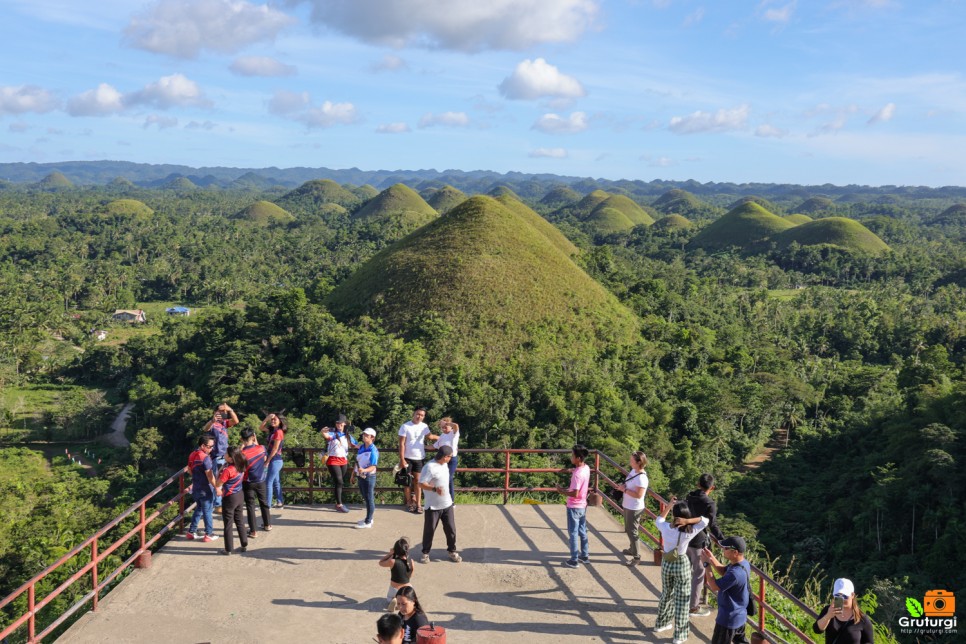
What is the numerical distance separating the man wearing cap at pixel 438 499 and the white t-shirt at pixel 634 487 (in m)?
2.28

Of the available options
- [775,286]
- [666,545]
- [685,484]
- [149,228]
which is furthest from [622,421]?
[149,228]

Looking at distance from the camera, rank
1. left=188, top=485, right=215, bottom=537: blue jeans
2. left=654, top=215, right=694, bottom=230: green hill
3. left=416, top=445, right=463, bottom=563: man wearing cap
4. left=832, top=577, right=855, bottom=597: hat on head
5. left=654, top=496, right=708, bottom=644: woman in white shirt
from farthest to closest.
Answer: left=654, top=215, right=694, bottom=230: green hill, left=188, top=485, right=215, bottom=537: blue jeans, left=416, top=445, right=463, bottom=563: man wearing cap, left=654, top=496, right=708, bottom=644: woman in white shirt, left=832, top=577, right=855, bottom=597: hat on head

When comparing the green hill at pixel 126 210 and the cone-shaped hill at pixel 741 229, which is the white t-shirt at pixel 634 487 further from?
the green hill at pixel 126 210

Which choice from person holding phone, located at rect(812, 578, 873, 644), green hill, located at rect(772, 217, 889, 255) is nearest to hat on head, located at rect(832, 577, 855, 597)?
person holding phone, located at rect(812, 578, 873, 644)

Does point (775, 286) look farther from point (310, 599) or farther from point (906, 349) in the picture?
point (310, 599)

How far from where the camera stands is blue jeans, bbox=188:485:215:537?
8859mm

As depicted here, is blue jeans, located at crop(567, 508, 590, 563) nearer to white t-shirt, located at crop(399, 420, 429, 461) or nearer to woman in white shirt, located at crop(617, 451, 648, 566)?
woman in white shirt, located at crop(617, 451, 648, 566)

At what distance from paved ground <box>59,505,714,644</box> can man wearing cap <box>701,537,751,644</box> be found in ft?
2.97

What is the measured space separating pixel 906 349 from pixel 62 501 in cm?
6421

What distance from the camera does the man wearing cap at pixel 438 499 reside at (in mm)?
8359

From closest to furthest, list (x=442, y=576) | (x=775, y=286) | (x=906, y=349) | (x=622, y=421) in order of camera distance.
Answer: (x=442, y=576)
(x=622, y=421)
(x=906, y=349)
(x=775, y=286)

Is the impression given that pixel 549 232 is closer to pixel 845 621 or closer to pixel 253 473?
pixel 253 473

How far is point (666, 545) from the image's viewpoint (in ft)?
23.1

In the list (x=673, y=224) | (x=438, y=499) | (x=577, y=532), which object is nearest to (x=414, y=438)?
(x=438, y=499)
